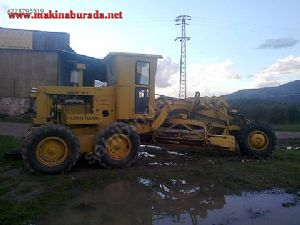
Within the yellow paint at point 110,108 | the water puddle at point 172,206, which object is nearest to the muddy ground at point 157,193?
the water puddle at point 172,206

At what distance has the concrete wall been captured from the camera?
115ft

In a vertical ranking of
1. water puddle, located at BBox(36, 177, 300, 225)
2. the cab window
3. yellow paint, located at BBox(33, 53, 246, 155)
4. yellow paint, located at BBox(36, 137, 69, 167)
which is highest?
the cab window

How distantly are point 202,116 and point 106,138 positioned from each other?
4239 mm

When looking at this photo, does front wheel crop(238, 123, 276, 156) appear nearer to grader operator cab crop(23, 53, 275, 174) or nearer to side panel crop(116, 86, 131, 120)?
grader operator cab crop(23, 53, 275, 174)

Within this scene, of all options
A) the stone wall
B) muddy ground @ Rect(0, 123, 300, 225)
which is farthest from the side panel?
the stone wall

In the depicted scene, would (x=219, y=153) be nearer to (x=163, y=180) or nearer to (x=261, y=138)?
(x=261, y=138)

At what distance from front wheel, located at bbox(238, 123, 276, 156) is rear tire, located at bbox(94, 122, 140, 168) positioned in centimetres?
410

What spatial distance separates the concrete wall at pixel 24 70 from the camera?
35.2 meters

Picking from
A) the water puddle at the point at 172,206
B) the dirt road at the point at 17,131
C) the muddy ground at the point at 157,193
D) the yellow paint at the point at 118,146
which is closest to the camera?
the water puddle at the point at 172,206

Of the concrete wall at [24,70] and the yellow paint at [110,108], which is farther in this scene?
the concrete wall at [24,70]

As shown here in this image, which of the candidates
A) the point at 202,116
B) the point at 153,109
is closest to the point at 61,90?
the point at 153,109

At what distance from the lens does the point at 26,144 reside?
11.7m

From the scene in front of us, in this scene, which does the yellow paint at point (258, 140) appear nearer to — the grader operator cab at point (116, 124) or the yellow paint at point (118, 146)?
the grader operator cab at point (116, 124)

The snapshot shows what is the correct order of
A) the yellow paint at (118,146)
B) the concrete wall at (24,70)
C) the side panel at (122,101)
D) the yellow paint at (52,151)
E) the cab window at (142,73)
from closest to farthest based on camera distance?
the yellow paint at (52,151), the yellow paint at (118,146), the side panel at (122,101), the cab window at (142,73), the concrete wall at (24,70)
